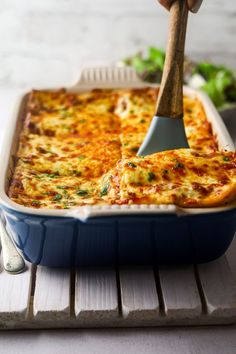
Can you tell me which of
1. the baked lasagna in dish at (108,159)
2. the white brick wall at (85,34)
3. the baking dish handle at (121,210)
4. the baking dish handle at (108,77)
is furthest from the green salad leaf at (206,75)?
the baking dish handle at (121,210)

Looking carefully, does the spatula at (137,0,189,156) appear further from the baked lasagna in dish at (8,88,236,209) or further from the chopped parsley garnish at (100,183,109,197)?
the chopped parsley garnish at (100,183,109,197)

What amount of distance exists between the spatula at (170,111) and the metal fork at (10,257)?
0.77 meters

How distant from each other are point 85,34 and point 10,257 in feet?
12.1

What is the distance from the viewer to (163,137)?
3305 millimetres

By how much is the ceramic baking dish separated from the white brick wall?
3.54m

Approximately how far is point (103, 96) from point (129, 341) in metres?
1.90

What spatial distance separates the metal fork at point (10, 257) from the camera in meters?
2.81

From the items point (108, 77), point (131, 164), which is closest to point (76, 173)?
point (131, 164)

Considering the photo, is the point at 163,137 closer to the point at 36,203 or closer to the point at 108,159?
the point at 108,159

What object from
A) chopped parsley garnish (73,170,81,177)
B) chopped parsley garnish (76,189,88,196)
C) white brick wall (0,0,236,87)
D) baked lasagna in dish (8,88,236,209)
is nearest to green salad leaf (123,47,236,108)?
baked lasagna in dish (8,88,236,209)

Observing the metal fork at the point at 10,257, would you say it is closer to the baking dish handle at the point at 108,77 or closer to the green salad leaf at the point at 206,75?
the baking dish handle at the point at 108,77

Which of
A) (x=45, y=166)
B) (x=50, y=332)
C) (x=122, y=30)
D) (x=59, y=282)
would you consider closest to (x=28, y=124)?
(x=45, y=166)

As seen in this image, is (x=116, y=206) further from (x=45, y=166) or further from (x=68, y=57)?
(x=68, y=57)

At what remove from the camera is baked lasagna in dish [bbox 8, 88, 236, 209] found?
2.66m
